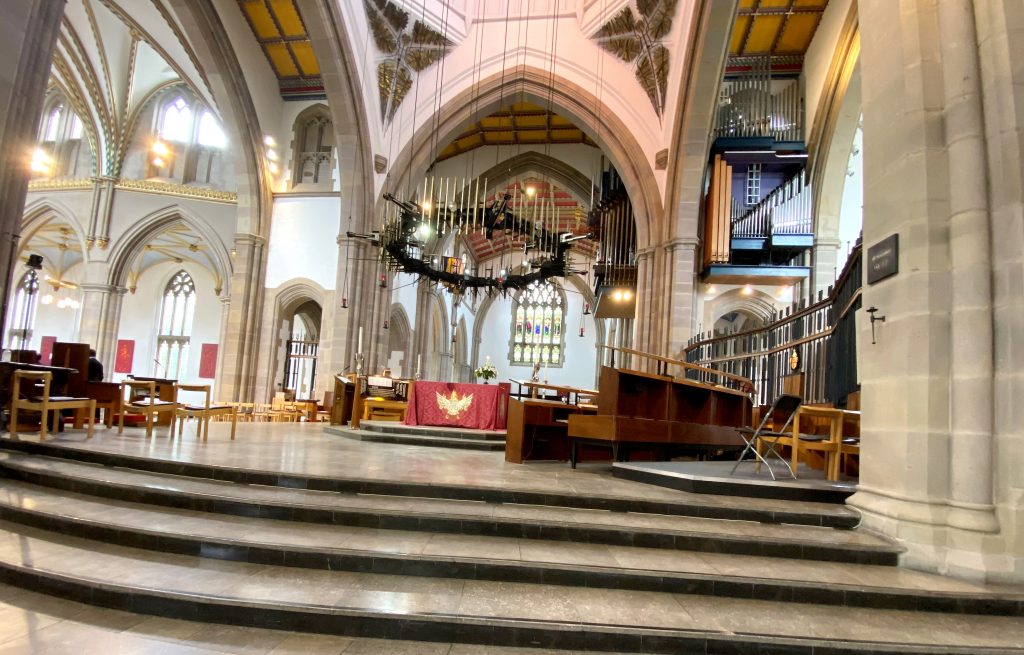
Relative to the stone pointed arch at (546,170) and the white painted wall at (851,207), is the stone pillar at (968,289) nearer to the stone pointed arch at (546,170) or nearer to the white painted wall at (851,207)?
the white painted wall at (851,207)

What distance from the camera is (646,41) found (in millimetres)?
11547

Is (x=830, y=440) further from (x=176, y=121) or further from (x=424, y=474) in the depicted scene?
(x=176, y=121)

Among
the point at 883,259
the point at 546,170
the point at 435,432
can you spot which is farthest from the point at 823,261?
the point at 546,170

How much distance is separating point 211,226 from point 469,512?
15.6 m

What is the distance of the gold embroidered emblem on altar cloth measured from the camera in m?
8.59

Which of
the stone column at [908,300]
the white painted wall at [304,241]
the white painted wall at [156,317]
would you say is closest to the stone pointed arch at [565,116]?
the white painted wall at [304,241]

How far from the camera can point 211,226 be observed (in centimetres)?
1590

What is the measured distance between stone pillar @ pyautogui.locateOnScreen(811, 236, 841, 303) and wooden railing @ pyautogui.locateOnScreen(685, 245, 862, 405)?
8.68 feet

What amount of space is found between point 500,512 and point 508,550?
44 centimetres

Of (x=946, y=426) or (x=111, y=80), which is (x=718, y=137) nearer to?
(x=946, y=426)

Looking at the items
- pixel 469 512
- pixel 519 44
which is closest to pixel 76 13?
pixel 519 44

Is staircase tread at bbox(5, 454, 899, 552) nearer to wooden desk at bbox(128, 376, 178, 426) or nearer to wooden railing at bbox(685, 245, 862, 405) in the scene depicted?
wooden railing at bbox(685, 245, 862, 405)

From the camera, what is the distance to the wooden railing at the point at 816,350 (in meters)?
5.23

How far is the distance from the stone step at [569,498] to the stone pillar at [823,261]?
8.17m
